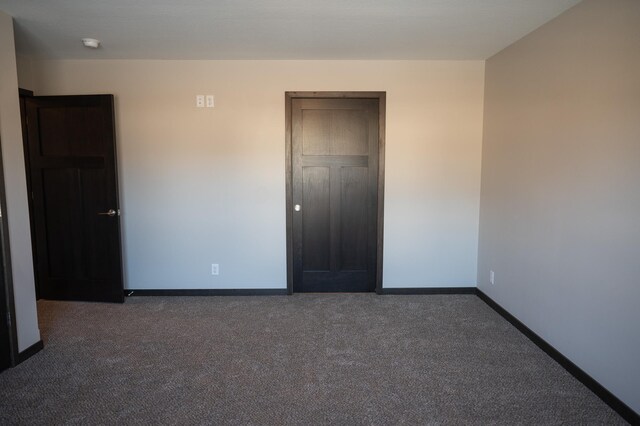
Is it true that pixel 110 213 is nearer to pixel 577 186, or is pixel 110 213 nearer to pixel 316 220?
pixel 316 220

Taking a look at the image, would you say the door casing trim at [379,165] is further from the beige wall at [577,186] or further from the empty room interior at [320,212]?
the beige wall at [577,186]

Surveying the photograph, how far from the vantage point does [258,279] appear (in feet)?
13.1

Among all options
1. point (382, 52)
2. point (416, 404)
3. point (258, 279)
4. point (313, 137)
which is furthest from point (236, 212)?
point (416, 404)

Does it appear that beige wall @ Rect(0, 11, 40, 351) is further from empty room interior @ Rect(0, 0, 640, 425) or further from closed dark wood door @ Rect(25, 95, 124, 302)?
closed dark wood door @ Rect(25, 95, 124, 302)

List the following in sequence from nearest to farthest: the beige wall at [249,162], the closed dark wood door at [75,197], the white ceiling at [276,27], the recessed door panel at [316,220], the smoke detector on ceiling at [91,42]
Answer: the white ceiling at [276,27] < the smoke detector on ceiling at [91,42] < the closed dark wood door at [75,197] < the beige wall at [249,162] < the recessed door panel at [316,220]

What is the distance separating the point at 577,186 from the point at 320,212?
89.5 inches

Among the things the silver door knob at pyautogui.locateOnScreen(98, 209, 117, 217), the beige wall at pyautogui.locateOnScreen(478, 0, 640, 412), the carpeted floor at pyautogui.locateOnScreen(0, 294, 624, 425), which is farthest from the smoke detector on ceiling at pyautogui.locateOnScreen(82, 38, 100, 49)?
the beige wall at pyautogui.locateOnScreen(478, 0, 640, 412)

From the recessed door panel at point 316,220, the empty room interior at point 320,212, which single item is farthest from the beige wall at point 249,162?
the recessed door panel at point 316,220

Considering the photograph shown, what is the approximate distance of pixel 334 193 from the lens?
13.0 feet

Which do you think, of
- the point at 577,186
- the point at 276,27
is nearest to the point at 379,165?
the point at 276,27

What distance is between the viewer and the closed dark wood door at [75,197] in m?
3.60

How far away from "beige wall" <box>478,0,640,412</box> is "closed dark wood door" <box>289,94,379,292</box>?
1248 mm

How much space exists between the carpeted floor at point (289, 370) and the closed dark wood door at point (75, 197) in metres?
0.31

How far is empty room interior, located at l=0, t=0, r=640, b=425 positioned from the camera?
2.17 metres
